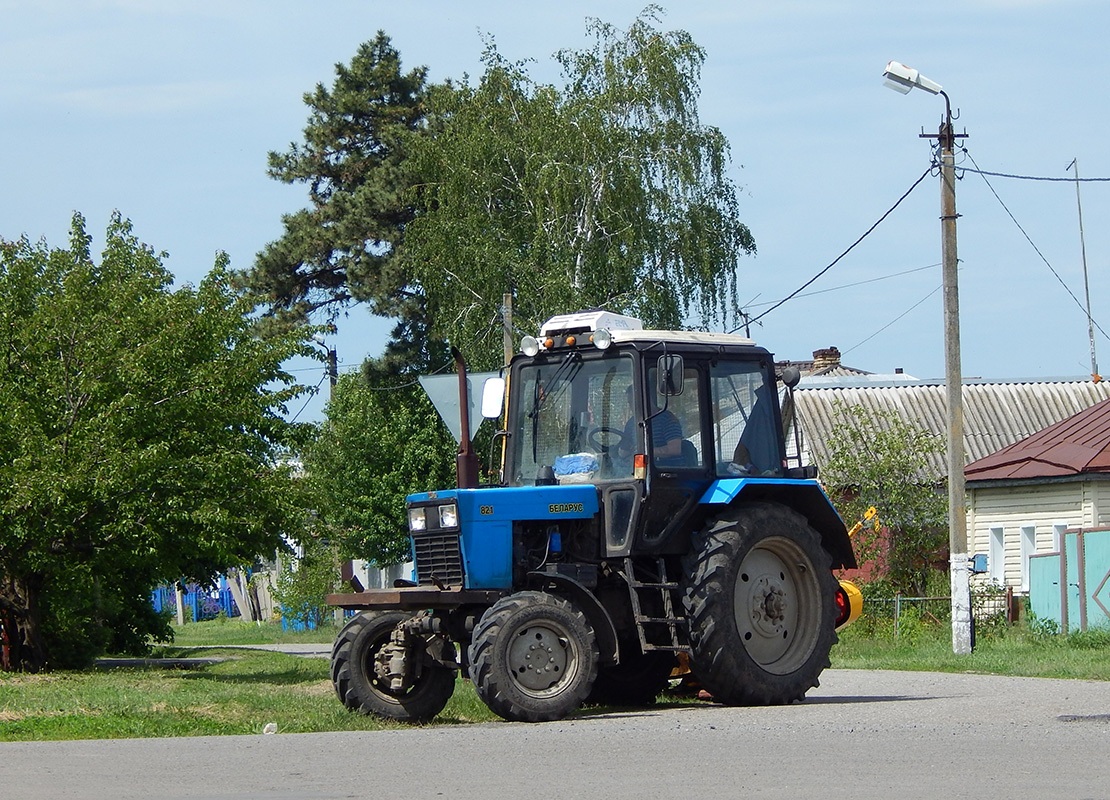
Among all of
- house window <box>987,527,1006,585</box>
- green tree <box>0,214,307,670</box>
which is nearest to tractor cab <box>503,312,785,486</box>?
green tree <box>0,214,307,670</box>

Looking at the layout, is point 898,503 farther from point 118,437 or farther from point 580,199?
point 118,437

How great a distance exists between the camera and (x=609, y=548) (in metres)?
13.0

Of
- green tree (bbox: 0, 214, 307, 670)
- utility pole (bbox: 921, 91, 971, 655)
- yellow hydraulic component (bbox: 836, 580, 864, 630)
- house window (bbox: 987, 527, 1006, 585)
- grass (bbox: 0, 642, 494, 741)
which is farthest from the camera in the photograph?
house window (bbox: 987, 527, 1006, 585)

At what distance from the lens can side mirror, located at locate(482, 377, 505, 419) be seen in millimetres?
13875

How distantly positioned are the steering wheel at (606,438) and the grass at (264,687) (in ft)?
7.51

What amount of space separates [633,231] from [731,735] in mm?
25256

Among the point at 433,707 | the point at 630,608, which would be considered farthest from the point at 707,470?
the point at 433,707

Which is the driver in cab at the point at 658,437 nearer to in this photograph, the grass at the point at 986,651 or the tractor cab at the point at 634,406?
the tractor cab at the point at 634,406

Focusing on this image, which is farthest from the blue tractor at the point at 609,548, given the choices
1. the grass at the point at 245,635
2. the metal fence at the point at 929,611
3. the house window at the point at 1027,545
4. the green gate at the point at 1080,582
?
the grass at the point at 245,635

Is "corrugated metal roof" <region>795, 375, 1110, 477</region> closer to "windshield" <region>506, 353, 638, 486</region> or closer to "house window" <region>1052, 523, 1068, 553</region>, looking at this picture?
"house window" <region>1052, 523, 1068, 553</region>

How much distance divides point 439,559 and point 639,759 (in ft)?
11.7

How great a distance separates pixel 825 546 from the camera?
1477 cm

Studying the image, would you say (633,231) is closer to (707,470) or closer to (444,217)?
(444,217)

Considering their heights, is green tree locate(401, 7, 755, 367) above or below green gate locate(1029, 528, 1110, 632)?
above
